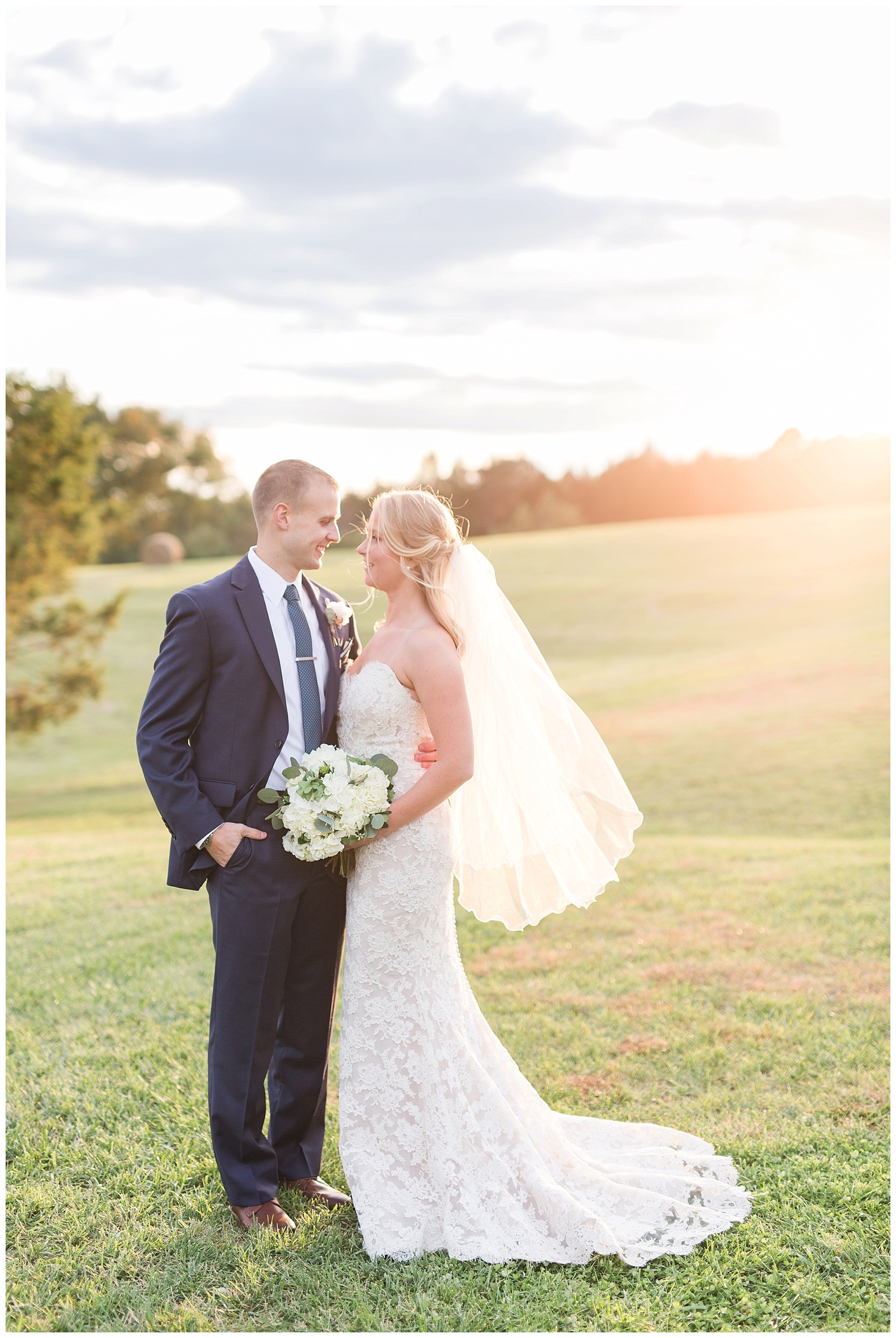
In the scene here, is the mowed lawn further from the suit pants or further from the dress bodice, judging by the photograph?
the dress bodice

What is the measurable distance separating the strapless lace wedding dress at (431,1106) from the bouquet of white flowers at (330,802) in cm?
21

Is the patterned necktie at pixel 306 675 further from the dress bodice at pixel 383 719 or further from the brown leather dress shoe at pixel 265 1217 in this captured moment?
the brown leather dress shoe at pixel 265 1217

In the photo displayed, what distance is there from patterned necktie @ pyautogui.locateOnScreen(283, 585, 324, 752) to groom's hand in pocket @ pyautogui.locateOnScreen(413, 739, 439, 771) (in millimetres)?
417

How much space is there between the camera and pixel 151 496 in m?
49.1

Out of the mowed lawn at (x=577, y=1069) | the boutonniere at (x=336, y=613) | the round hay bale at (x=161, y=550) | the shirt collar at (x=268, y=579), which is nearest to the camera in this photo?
the mowed lawn at (x=577, y=1069)

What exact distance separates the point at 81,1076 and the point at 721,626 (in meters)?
26.1

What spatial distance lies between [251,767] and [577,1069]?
9.11 ft

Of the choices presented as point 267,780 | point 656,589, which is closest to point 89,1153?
point 267,780

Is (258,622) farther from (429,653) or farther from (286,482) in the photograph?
(429,653)

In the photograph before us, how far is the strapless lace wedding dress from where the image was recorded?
12.6 feet

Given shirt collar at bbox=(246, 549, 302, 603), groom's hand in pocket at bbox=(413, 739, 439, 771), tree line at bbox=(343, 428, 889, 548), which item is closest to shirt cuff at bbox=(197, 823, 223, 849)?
groom's hand in pocket at bbox=(413, 739, 439, 771)

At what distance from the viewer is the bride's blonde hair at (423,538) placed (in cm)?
395

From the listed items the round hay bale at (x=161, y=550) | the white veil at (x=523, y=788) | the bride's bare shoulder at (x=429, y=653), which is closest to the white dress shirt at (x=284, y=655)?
the bride's bare shoulder at (x=429, y=653)

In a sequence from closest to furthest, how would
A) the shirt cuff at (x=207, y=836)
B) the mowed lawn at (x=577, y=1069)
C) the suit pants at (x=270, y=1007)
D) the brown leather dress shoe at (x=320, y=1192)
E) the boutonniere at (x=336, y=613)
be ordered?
1. the mowed lawn at (x=577, y=1069)
2. the shirt cuff at (x=207, y=836)
3. the suit pants at (x=270, y=1007)
4. the brown leather dress shoe at (x=320, y=1192)
5. the boutonniere at (x=336, y=613)
